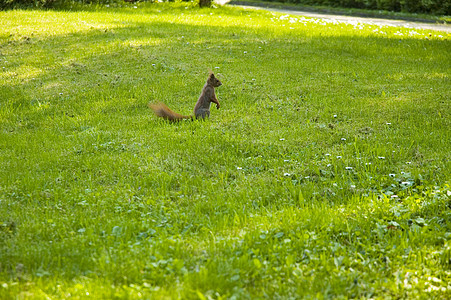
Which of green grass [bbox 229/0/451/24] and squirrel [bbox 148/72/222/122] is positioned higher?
green grass [bbox 229/0/451/24]

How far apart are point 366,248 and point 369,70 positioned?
260 inches

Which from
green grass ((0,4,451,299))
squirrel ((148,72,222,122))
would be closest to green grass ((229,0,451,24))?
green grass ((0,4,451,299))

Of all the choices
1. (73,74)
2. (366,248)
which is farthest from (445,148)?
(73,74)

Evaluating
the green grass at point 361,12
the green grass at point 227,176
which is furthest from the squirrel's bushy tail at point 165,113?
the green grass at point 361,12

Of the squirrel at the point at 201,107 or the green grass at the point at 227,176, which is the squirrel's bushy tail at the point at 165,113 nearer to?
the squirrel at the point at 201,107

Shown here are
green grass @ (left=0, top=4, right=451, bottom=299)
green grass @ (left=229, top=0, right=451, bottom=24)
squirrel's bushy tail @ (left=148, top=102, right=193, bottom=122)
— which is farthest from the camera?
green grass @ (left=229, top=0, right=451, bottom=24)

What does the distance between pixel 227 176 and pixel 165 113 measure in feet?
6.24

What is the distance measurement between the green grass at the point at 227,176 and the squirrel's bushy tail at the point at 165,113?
4.9 inches

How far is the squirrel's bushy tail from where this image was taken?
6.54 m

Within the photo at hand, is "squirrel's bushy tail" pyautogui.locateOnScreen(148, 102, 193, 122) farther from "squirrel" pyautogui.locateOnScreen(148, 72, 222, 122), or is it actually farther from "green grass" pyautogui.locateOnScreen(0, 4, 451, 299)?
"green grass" pyautogui.locateOnScreen(0, 4, 451, 299)

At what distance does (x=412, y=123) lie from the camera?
6523 mm

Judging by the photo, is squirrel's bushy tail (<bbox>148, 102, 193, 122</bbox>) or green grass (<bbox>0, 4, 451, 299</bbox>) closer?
green grass (<bbox>0, 4, 451, 299</bbox>)

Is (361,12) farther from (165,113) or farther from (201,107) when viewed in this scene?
(165,113)

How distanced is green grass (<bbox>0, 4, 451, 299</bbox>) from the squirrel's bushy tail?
0.41 feet
